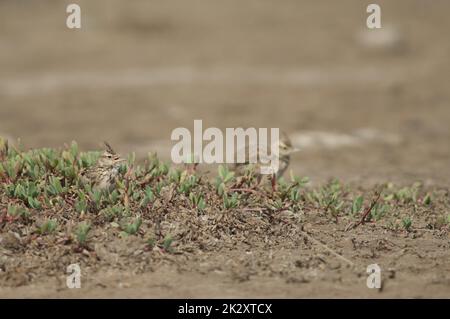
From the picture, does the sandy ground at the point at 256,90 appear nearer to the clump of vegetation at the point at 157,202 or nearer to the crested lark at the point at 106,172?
the clump of vegetation at the point at 157,202

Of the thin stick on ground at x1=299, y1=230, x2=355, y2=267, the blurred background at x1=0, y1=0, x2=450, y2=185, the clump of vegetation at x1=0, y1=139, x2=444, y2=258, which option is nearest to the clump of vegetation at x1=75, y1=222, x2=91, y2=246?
the clump of vegetation at x1=0, y1=139, x2=444, y2=258

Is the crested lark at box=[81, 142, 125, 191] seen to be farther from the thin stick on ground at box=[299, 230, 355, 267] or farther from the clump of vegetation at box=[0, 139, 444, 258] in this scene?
the thin stick on ground at box=[299, 230, 355, 267]

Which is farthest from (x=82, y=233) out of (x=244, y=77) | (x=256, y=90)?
(x=244, y=77)

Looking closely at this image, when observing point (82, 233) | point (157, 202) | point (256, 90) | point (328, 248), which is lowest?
point (328, 248)

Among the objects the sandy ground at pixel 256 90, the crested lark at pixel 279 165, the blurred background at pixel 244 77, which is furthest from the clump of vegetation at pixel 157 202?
the blurred background at pixel 244 77

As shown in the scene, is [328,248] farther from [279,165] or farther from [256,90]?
[256,90]

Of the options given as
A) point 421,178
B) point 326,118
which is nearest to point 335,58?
point 326,118

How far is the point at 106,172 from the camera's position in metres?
7.52

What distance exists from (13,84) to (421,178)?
13.9m

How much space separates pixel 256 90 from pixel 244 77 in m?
1.20

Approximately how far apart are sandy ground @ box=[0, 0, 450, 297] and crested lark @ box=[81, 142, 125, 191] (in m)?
1.14
